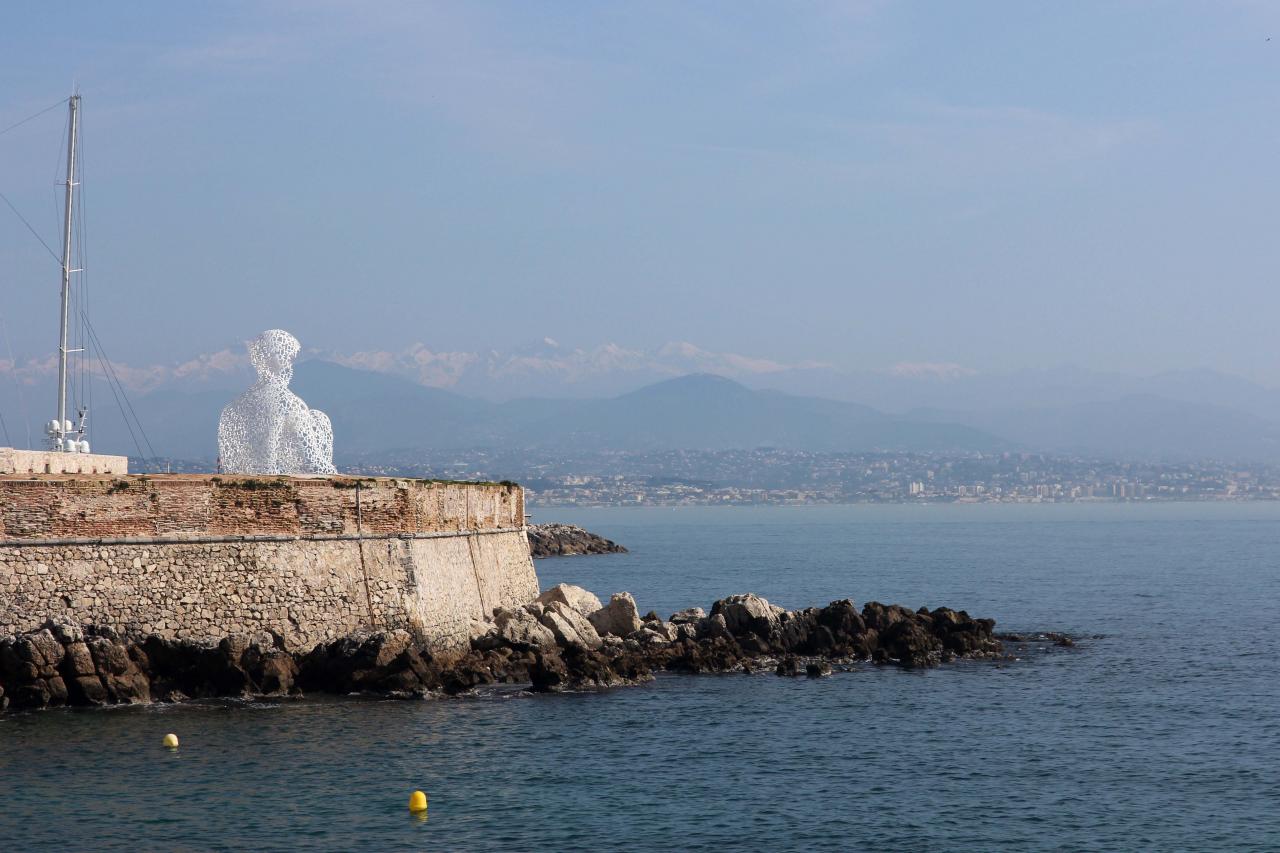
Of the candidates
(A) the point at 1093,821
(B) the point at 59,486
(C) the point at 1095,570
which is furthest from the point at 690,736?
(C) the point at 1095,570

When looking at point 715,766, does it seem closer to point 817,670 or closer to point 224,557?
point 817,670

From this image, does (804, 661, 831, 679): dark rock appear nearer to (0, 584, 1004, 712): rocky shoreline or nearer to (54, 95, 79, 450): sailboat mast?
(0, 584, 1004, 712): rocky shoreline

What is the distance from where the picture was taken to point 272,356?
39.1 metres

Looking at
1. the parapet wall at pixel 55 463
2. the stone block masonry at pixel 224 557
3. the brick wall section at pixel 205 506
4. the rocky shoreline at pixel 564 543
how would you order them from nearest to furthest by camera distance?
the stone block masonry at pixel 224 557, the brick wall section at pixel 205 506, the parapet wall at pixel 55 463, the rocky shoreline at pixel 564 543

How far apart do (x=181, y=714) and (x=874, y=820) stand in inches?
532

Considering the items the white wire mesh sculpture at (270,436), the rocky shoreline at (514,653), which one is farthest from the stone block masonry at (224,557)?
the white wire mesh sculpture at (270,436)

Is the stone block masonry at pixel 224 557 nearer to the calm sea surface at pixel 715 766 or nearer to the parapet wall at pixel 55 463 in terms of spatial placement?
the parapet wall at pixel 55 463

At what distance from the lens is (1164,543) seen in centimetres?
11794

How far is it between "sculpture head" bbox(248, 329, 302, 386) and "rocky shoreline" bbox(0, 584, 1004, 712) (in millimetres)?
8508

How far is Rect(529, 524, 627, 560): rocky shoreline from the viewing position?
105 m

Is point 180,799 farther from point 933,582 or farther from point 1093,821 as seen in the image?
point 933,582

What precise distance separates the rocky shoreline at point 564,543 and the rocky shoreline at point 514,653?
62.2m

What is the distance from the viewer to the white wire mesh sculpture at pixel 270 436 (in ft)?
125

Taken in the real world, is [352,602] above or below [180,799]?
above
